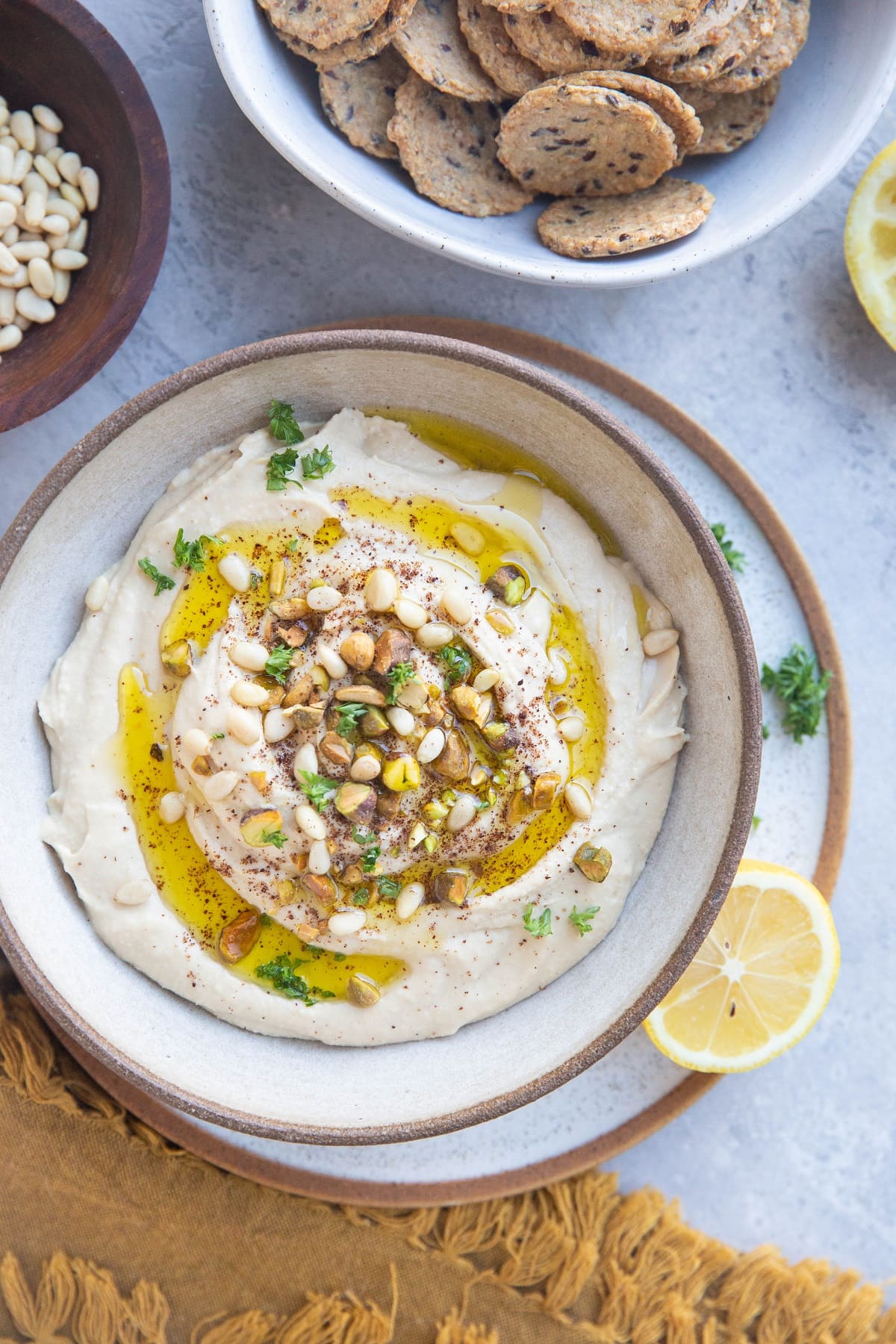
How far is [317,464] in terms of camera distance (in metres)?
2.86

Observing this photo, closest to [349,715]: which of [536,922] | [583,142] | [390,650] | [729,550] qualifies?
[390,650]

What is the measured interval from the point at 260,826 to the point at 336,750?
264mm

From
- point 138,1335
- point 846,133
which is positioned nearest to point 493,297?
point 846,133

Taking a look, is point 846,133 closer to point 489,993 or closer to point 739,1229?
point 489,993

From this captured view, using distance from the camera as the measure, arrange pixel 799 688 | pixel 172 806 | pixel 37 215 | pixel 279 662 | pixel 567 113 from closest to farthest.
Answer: pixel 567 113
pixel 279 662
pixel 172 806
pixel 37 215
pixel 799 688

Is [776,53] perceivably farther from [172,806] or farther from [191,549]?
[172,806]

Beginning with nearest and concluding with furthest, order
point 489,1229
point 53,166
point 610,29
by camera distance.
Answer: point 610,29
point 53,166
point 489,1229

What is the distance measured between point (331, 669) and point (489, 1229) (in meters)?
1.83

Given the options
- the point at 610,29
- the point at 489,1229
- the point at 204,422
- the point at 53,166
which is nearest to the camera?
the point at 610,29

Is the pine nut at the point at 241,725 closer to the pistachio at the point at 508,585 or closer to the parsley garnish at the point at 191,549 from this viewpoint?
the parsley garnish at the point at 191,549

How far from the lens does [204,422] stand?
2.92 meters

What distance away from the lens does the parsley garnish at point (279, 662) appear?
9.30 feet

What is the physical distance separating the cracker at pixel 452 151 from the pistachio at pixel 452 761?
137 centimetres

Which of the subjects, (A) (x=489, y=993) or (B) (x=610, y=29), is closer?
(B) (x=610, y=29)
